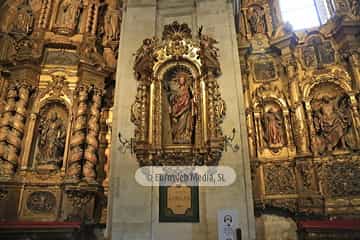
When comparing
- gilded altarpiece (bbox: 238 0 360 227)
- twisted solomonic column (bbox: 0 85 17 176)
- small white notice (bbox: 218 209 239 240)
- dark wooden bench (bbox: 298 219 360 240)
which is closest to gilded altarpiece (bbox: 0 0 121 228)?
twisted solomonic column (bbox: 0 85 17 176)

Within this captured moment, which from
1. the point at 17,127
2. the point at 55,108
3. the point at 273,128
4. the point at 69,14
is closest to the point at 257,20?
the point at 273,128

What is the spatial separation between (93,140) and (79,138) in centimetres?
40

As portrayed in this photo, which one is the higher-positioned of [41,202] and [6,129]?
[6,129]

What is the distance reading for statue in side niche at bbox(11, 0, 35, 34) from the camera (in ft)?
32.4

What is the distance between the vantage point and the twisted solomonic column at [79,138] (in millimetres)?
7945

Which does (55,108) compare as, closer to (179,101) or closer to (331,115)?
(179,101)

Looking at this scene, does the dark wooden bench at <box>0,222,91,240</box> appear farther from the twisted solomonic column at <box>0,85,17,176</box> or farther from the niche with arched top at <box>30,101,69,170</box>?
the niche with arched top at <box>30,101,69,170</box>

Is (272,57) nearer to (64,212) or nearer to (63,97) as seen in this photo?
(63,97)

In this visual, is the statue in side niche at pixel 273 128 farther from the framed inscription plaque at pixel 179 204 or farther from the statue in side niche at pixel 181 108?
the framed inscription plaque at pixel 179 204

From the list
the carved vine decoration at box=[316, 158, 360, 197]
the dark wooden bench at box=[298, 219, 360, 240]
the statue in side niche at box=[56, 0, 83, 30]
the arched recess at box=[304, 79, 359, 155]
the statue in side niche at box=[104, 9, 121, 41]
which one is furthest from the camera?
the statue in side niche at box=[104, 9, 121, 41]

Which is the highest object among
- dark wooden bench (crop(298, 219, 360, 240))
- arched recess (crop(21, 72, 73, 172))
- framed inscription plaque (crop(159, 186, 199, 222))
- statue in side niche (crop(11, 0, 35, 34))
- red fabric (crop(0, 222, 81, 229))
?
statue in side niche (crop(11, 0, 35, 34))

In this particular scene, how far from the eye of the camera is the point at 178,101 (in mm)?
7484

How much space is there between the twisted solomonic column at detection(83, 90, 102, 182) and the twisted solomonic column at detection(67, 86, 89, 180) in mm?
154

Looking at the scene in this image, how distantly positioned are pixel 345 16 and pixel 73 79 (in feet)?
29.3
